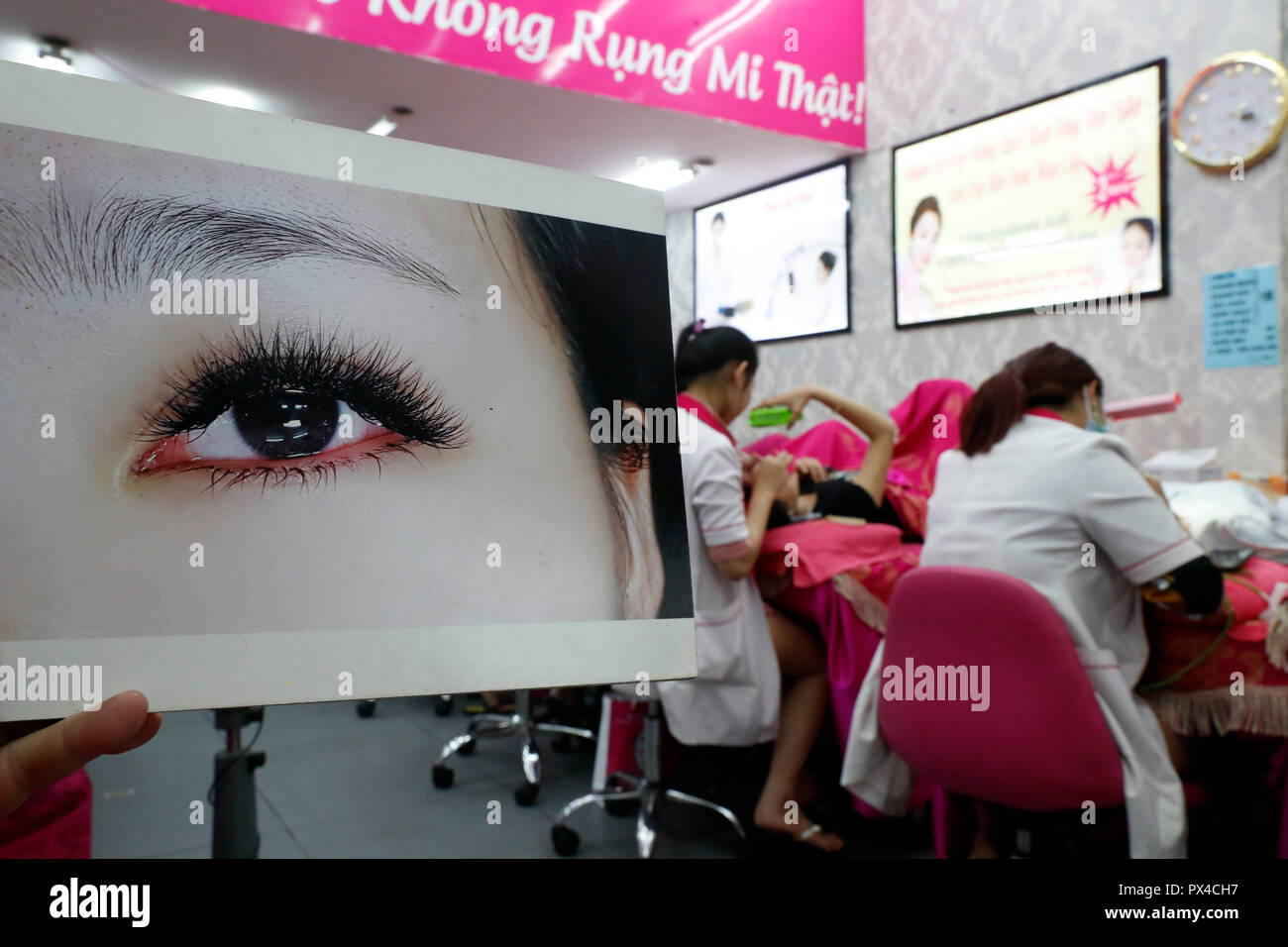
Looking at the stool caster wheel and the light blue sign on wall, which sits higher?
the light blue sign on wall

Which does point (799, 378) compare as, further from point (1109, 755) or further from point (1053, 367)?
point (1109, 755)

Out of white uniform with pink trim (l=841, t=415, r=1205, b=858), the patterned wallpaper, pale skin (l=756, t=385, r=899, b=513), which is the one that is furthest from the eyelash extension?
the patterned wallpaper

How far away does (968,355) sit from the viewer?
3258 mm

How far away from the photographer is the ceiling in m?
2.38

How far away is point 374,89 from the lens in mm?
2830

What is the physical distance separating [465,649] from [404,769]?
90.4 inches

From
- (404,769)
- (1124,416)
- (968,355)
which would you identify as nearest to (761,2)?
(968,355)

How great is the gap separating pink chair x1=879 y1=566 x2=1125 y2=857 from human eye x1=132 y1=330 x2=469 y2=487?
1.09 metres

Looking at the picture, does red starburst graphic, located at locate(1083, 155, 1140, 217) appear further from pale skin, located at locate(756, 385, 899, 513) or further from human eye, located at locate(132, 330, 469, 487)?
human eye, located at locate(132, 330, 469, 487)

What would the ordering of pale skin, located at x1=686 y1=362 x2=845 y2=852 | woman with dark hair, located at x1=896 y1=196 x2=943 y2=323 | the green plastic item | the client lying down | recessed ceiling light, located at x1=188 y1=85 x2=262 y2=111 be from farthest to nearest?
woman with dark hair, located at x1=896 y1=196 x2=943 y2=323 < recessed ceiling light, located at x1=188 y1=85 x2=262 y2=111 < the green plastic item < the client lying down < pale skin, located at x1=686 y1=362 x2=845 y2=852

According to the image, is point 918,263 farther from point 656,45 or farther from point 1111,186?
point 656,45

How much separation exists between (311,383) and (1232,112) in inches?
114

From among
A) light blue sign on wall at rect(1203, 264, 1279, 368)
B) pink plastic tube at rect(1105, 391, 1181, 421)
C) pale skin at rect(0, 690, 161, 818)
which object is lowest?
pale skin at rect(0, 690, 161, 818)
